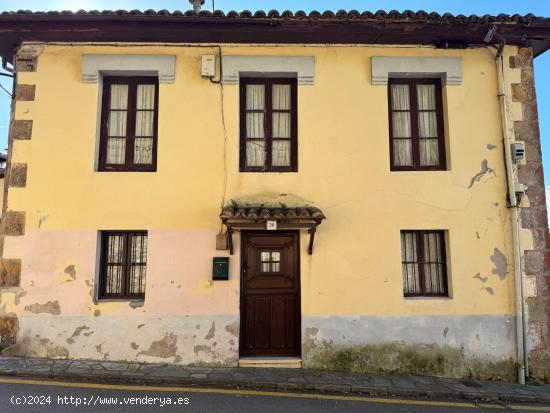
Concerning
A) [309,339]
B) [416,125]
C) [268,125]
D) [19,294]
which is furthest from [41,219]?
[416,125]

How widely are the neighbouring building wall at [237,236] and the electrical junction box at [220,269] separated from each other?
0.12m

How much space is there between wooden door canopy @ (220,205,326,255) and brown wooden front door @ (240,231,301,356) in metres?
0.38

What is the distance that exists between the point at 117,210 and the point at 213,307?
2.20m

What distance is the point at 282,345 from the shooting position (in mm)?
6426

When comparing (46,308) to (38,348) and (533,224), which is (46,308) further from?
(533,224)

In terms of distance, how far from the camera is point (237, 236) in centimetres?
645

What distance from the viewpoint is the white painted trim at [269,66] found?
6.74 m

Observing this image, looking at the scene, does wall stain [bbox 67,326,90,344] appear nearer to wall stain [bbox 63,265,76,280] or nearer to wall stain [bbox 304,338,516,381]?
wall stain [bbox 63,265,76,280]

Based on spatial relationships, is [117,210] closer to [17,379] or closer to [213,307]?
[213,307]

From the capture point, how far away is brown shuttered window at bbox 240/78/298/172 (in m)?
6.79

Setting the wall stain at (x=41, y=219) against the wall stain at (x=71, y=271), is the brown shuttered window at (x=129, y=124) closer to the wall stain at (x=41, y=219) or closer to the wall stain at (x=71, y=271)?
the wall stain at (x=41, y=219)

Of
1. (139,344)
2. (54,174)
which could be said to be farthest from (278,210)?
(54,174)

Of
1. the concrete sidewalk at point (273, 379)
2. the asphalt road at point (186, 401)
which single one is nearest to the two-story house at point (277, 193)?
the concrete sidewalk at point (273, 379)

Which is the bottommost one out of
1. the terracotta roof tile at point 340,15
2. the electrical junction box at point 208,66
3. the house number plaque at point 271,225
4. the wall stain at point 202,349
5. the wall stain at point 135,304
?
the wall stain at point 202,349
